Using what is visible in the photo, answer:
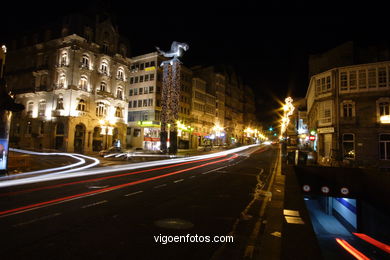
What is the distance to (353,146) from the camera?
2784 centimetres

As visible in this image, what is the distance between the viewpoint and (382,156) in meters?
26.3

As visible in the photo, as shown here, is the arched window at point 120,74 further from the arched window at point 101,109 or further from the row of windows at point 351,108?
the row of windows at point 351,108

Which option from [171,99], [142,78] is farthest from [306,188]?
[142,78]

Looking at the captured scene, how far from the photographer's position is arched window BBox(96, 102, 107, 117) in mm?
44438

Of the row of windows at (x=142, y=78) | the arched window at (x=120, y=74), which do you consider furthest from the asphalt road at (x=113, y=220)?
the row of windows at (x=142, y=78)

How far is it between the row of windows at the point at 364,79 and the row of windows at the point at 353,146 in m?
5.79

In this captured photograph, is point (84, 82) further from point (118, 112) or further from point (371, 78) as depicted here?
point (371, 78)

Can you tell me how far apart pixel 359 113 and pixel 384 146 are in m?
4.43

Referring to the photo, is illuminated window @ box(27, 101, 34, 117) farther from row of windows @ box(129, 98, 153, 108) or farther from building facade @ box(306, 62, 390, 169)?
building facade @ box(306, 62, 390, 169)

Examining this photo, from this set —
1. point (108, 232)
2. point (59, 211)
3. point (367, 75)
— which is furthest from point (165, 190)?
point (367, 75)

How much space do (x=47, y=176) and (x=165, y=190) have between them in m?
8.64

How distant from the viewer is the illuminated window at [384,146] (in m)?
26.2

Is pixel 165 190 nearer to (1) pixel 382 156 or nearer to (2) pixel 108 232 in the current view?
(2) pixel 108 232

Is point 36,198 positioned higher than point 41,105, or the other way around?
point 41,105
